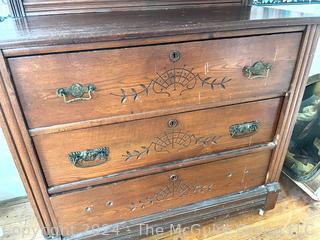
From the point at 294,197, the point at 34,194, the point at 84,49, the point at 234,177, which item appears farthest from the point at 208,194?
the point at 84,49

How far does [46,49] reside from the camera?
0.68 meters

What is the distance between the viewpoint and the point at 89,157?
874 millimetres

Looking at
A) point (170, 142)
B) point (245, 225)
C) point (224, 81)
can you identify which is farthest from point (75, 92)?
point (245, 225)

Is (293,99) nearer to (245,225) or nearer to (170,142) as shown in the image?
(170,142)

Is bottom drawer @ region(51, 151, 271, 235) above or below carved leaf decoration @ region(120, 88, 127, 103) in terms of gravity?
below

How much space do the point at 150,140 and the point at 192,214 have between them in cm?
45

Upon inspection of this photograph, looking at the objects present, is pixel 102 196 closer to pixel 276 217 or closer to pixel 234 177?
pixel 234 177

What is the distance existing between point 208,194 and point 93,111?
65 centimetres

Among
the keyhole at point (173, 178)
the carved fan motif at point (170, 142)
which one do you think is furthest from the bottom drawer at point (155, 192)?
the carved fan motif at point (170, 142)

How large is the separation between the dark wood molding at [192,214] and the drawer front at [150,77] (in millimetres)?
491

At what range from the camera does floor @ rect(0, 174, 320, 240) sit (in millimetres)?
1217

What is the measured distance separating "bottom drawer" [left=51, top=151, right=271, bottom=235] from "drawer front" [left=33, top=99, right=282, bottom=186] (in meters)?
0.07

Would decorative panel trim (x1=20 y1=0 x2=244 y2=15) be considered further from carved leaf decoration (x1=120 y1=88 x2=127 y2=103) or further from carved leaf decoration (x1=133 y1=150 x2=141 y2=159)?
carved leaf decoration (x1=133 y1=150 x2=141 y2=159)

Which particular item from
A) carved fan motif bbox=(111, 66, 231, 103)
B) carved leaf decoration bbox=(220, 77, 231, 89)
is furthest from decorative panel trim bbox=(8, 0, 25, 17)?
carved leaf decoration bbox=(220, 77, 231, 89)
